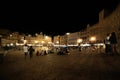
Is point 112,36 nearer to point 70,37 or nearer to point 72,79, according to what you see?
point 72,79

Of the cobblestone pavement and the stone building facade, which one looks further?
the stone building facade

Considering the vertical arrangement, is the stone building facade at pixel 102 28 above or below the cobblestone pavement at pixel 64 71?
above

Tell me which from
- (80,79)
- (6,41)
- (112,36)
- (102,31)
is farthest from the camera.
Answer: (6,41)

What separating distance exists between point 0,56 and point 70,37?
98171 mm

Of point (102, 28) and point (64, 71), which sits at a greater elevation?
point (102, 28)

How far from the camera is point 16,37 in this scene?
105m

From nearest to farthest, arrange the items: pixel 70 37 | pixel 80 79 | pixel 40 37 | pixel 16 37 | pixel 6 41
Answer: pixel 80 79 < pixel 6 41 < pixel 16 37 < pixel 70 37 < pixel 40 37

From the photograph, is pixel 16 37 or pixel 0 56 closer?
pixel 0 56

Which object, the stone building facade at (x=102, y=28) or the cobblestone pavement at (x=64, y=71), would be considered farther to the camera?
the stone building facade at (x=102, y=28)

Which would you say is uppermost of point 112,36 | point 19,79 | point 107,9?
point 107,9

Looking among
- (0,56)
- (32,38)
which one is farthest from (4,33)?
(0,56)

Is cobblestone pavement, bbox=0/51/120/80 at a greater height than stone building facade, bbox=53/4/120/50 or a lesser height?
lesser

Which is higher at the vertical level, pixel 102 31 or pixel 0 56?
pixel 102 31

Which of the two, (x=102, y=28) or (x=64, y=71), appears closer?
(x=64, y=71)
